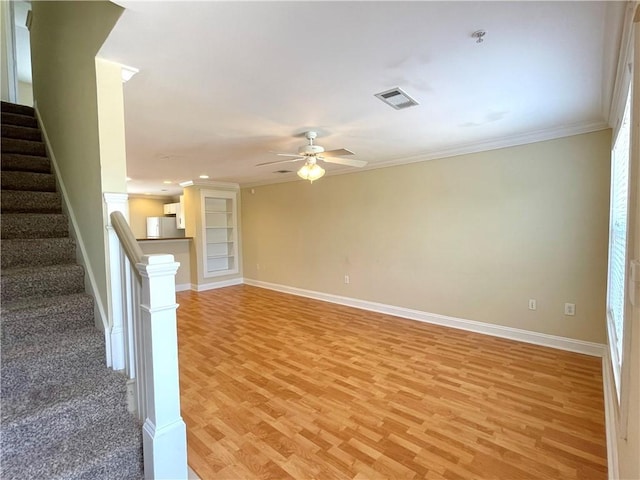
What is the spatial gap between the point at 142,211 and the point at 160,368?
884 centimetres

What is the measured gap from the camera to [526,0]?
1.32m

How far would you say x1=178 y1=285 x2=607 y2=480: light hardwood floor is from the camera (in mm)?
1745

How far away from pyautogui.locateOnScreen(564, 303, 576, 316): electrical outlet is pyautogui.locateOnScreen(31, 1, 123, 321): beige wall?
13.5 feet

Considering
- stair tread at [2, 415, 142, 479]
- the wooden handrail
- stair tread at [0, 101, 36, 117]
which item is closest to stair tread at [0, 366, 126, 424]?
stair tread at [2, 415, 142, 479]

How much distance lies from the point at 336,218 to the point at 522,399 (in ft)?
11.8

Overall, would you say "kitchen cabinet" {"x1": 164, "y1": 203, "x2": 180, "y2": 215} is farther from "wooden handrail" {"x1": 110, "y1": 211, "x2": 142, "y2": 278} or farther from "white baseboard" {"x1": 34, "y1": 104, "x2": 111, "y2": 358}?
"wooden handrail" {"x1": 110, "y1": 211, "x2": 142, "y2": 278}

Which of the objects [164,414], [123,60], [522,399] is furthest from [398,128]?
[164,414]

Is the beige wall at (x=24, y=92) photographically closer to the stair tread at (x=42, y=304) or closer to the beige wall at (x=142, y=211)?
the beige wall at (x=142, y=211)

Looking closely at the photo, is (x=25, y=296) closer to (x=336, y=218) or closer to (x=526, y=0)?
(x=526, y=0)

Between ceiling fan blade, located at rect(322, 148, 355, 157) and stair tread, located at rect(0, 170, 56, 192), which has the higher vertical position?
ceiling fan blade, located at rect(322, 148, 355, 157)

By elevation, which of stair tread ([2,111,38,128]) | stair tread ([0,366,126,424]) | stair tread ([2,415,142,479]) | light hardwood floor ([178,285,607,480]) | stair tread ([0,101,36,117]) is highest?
stair tread ([0,101,36,117])

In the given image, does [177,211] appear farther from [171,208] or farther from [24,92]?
[24,92]

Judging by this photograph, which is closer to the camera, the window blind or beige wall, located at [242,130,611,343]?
the window blind

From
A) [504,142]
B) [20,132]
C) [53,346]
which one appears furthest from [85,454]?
[504,142]
